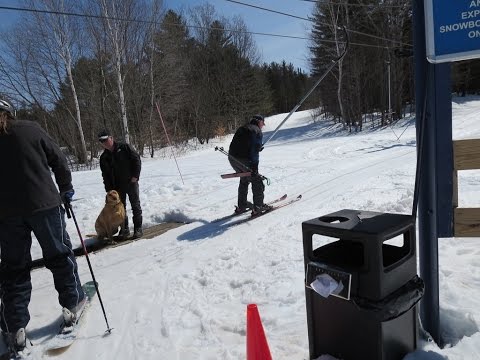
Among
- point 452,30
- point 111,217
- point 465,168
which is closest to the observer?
point 452,30

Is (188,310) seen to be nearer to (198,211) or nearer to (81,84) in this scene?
(198,211)

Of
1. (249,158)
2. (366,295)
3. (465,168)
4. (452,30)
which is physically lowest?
(366,295)

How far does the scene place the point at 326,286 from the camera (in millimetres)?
2121

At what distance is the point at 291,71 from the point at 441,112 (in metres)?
71.5

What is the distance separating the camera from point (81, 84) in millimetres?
24922

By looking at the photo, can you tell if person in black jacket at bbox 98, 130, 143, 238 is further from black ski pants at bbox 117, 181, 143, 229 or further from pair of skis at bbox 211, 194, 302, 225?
pair of skis at bbox 211, 194, 302, 225

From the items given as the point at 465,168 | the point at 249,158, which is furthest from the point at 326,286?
the point at 249,158

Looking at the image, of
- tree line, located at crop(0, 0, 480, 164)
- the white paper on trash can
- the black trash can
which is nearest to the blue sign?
the black trash can

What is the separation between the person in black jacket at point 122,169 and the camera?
6.33m

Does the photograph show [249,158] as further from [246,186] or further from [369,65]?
[369,65]

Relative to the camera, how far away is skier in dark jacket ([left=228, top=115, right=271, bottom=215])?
7090mm

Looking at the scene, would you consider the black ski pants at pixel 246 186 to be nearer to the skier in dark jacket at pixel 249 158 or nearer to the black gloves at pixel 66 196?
the skier in dark jacket at pixel 249 158

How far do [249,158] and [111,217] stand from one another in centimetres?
259

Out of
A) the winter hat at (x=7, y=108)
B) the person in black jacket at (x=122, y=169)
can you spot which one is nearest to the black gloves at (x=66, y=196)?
the winter hat at (x=7, y=108)
